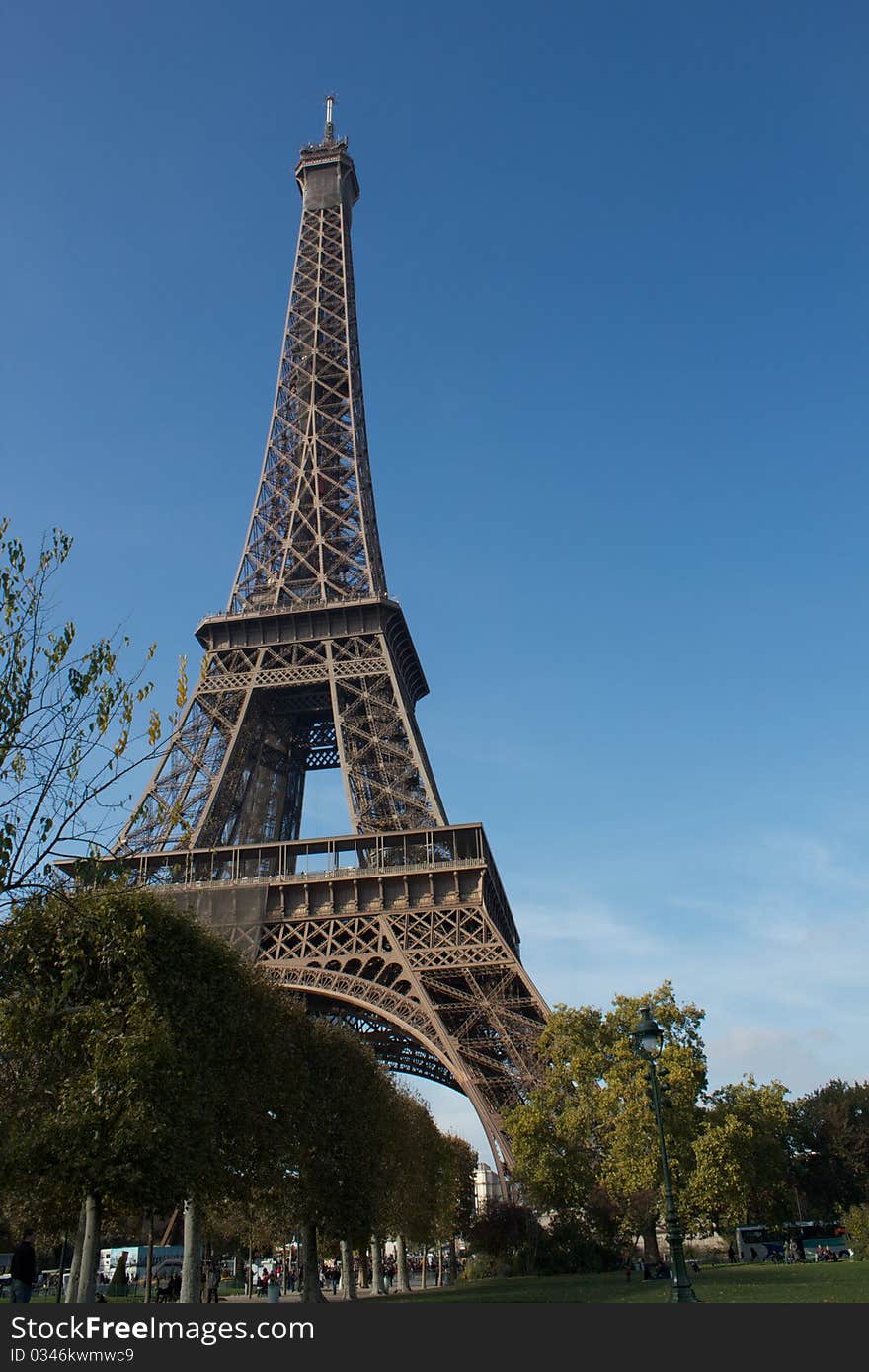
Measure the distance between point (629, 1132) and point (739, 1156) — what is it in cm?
425

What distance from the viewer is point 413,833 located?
4841cm

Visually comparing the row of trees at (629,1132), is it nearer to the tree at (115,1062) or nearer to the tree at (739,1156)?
the tree at (739,1156)

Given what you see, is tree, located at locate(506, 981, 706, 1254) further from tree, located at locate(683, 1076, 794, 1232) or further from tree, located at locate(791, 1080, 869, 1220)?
tree, located at locate(791, 1080, 869, 1220)

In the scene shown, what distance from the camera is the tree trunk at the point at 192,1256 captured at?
89.7 feet

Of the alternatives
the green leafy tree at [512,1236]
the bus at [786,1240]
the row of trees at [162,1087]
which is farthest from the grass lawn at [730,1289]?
the bus at [786,1240]

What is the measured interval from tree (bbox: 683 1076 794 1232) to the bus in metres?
2.51

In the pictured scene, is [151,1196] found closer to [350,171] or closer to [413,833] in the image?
[413,833]

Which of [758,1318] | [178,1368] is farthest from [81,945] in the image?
[758,1318]

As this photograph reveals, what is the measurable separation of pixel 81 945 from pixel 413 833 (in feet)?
84.3

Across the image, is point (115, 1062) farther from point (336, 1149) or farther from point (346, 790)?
point (346, 790)

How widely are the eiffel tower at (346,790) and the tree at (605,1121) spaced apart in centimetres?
156

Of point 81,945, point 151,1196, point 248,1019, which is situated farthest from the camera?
point 248,1019

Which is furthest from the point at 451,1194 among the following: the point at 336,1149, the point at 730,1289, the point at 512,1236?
the point at 730,1289

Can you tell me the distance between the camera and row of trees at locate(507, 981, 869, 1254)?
124 feet
